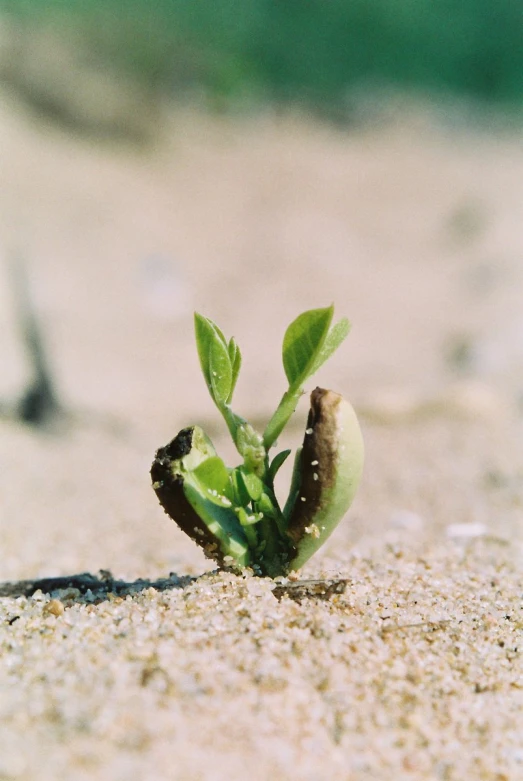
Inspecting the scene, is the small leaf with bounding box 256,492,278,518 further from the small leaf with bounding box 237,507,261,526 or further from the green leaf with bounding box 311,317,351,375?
the green leaf with bounding box 311,317,351,375

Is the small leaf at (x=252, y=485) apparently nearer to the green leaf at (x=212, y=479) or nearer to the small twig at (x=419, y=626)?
the green leaf at (x=212, y=479)

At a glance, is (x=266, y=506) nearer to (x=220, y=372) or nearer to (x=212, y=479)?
(x=212, y=479)

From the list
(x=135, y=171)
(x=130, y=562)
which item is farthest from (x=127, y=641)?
(x=135, y=171)

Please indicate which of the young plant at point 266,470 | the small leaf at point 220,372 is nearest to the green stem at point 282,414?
the young plant at point 266,470

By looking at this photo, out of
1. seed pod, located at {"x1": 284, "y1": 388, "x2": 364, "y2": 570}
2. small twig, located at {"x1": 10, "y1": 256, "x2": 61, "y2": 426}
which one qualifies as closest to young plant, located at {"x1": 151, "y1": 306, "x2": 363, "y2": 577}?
seed pod, located at {"x1": 284, "y1": 388, "x2": 364, "y2": 570}

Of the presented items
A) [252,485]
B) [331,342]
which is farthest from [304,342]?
[252,485]
